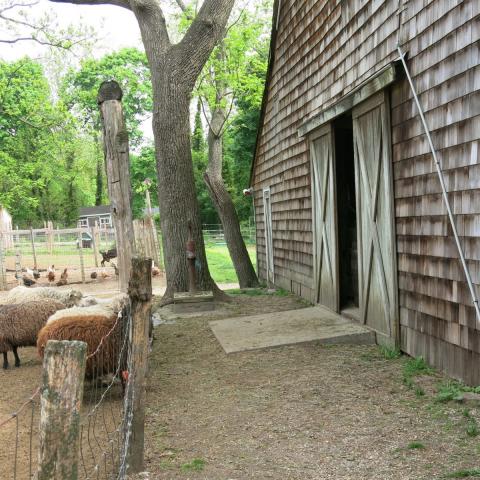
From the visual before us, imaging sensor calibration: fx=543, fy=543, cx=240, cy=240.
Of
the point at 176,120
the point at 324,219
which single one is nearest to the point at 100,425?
the point at 324,219

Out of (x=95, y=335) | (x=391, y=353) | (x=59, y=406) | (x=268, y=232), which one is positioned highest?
(x=268, y=232)

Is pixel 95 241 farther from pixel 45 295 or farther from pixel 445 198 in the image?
pixel 445 198

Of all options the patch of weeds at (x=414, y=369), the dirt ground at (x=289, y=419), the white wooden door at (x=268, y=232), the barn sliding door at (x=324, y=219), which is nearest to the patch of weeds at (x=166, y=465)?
the dirt ground at (x=289, y=419)

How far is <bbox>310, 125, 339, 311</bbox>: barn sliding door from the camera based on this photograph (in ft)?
27.1

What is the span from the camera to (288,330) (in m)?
7.55

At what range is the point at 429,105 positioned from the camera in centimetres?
524

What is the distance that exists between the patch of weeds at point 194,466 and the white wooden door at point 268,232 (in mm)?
9341

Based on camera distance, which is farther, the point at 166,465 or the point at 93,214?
the point at 93,214

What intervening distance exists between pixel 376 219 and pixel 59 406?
5378 millimetres

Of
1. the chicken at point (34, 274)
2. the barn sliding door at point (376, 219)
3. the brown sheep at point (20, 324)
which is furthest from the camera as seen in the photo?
the chicken at point (34, 274)

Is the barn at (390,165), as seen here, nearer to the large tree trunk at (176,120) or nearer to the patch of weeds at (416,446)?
the patch of weeds at (416,446)

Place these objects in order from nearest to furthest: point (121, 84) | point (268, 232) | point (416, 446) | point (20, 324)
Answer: point (416, 446) → point (20, 324) → point (268, 232) → point (121, 84)

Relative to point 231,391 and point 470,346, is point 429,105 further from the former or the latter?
point 231,391

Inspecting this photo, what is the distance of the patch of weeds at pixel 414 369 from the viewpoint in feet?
16.9
